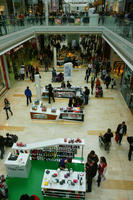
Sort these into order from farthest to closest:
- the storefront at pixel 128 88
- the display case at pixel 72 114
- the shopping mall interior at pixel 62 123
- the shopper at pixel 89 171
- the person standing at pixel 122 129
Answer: the storefront at pixel 128 88 < the display case at pixel 72 114 < the person standing at pixel 122 129 < the shopping mall interior at pixel 62 123 < the shopper at pixel 89 171

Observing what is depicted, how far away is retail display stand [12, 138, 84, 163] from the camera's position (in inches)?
279

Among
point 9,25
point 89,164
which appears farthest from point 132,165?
point 9,25

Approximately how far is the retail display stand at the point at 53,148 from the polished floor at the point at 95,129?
1.02m

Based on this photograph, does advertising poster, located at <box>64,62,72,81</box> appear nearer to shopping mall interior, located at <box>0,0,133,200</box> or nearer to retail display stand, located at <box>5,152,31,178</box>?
shopping mall interior, located at <box>0,0,133,200</box>

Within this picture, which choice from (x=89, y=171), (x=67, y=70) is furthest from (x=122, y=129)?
(x=67, y=70)

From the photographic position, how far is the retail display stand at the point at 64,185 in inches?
221

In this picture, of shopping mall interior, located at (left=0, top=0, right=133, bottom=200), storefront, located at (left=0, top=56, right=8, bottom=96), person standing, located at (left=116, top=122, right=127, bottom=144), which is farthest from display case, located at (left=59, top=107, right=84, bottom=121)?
storefront, located at (left=0, top=56, right=8, bottom=96)

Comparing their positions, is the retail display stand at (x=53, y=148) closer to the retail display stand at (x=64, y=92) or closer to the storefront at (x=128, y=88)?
the storefront at (x=128, y=88)

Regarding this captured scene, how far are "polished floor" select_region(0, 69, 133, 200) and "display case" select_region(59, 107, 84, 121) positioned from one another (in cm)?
34

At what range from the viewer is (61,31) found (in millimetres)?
19562

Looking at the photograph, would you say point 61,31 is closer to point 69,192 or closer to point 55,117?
point 55,117

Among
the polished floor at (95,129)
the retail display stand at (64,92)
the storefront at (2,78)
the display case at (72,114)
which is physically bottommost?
the polished floor at (95,129)

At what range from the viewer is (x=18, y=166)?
6.28 metres

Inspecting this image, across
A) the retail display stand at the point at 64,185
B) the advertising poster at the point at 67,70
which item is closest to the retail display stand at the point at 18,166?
the retail display stand at the point at 64,185
